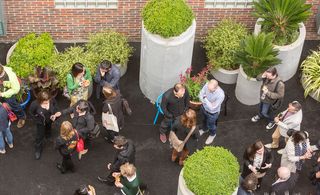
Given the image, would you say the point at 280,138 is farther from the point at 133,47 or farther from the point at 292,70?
the point at 133,47

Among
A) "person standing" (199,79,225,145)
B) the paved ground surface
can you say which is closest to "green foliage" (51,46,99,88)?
the paved ground surface

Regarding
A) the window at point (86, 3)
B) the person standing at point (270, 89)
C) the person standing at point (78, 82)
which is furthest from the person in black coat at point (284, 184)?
the window at point (86, 3)

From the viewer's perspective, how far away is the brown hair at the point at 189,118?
35.4 ft

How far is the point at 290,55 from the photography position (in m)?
13.2

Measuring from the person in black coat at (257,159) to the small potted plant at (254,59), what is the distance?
7.65 feet

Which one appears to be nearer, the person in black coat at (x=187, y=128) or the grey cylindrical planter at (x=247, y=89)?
the person in black coat at (x=187, y=128)

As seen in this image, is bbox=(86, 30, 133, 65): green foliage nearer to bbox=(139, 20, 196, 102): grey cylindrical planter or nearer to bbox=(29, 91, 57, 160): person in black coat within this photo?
bbox=(139, 20, 196, 102): grey cylindrical planter

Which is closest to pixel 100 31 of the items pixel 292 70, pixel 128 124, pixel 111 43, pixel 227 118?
pixel 111 43

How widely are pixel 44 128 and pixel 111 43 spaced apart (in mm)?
2495

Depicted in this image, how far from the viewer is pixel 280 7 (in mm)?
12812

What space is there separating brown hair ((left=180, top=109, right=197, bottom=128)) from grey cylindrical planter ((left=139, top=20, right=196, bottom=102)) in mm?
1745

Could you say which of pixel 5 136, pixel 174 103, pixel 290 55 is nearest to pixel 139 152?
pixel 174 103

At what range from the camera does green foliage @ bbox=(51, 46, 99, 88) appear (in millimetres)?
12682

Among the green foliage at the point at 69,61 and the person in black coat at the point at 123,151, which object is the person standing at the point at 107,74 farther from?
the person in black coat at the point at 123,151
